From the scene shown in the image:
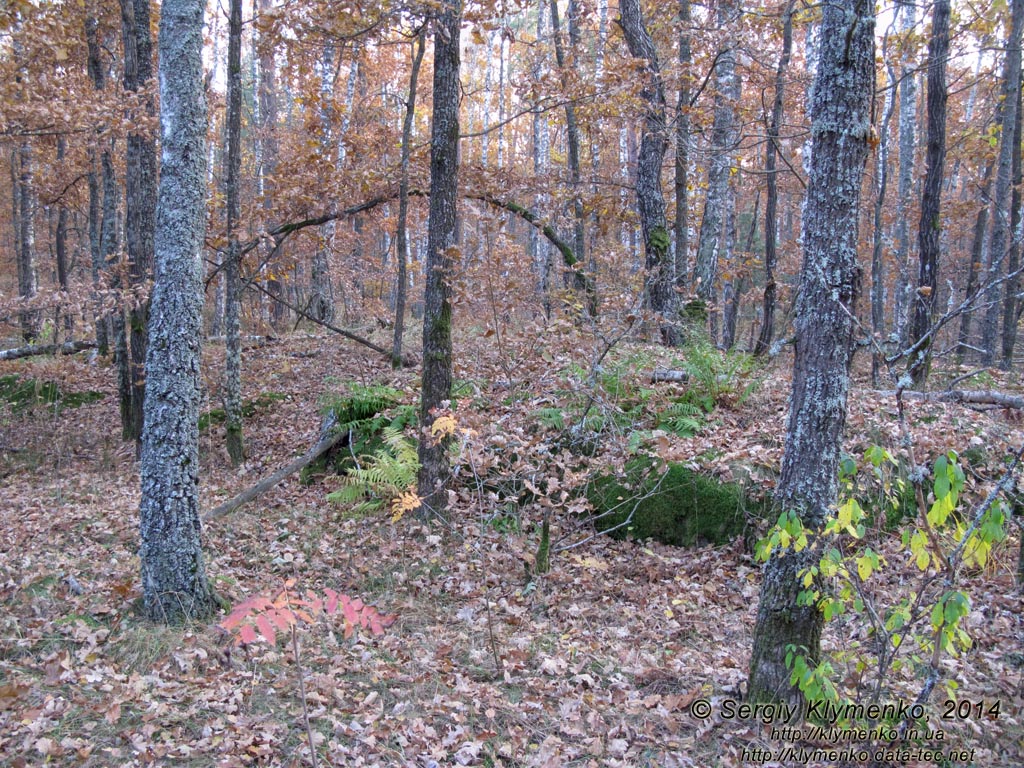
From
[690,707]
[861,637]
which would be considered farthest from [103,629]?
[861,637]

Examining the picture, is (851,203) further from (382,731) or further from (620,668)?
(382,731)

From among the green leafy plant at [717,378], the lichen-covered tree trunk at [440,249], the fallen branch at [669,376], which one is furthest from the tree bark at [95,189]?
the green leafy plant at [717,378]

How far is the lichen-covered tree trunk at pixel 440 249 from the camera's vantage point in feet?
22.7

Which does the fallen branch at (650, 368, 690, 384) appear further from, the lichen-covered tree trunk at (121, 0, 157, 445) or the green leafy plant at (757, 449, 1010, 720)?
the lichen-covered tree trunk at (121, 0, 157, 445)

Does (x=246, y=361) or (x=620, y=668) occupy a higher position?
(x=246, y=361)

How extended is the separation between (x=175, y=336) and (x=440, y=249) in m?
2.90

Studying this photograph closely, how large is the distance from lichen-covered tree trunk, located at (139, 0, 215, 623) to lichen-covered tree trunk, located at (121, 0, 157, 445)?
4738 mm

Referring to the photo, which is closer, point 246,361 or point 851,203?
point 851,203

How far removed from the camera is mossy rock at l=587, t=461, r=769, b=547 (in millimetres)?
6637

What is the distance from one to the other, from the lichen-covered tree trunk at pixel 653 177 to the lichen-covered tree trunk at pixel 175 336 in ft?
23.7

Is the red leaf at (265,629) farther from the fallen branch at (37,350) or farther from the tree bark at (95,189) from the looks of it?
the fallen branch at (37,350)

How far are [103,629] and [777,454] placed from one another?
630cm

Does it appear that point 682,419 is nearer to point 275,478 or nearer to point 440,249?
point 440,249

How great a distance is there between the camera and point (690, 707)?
14.3 feet
